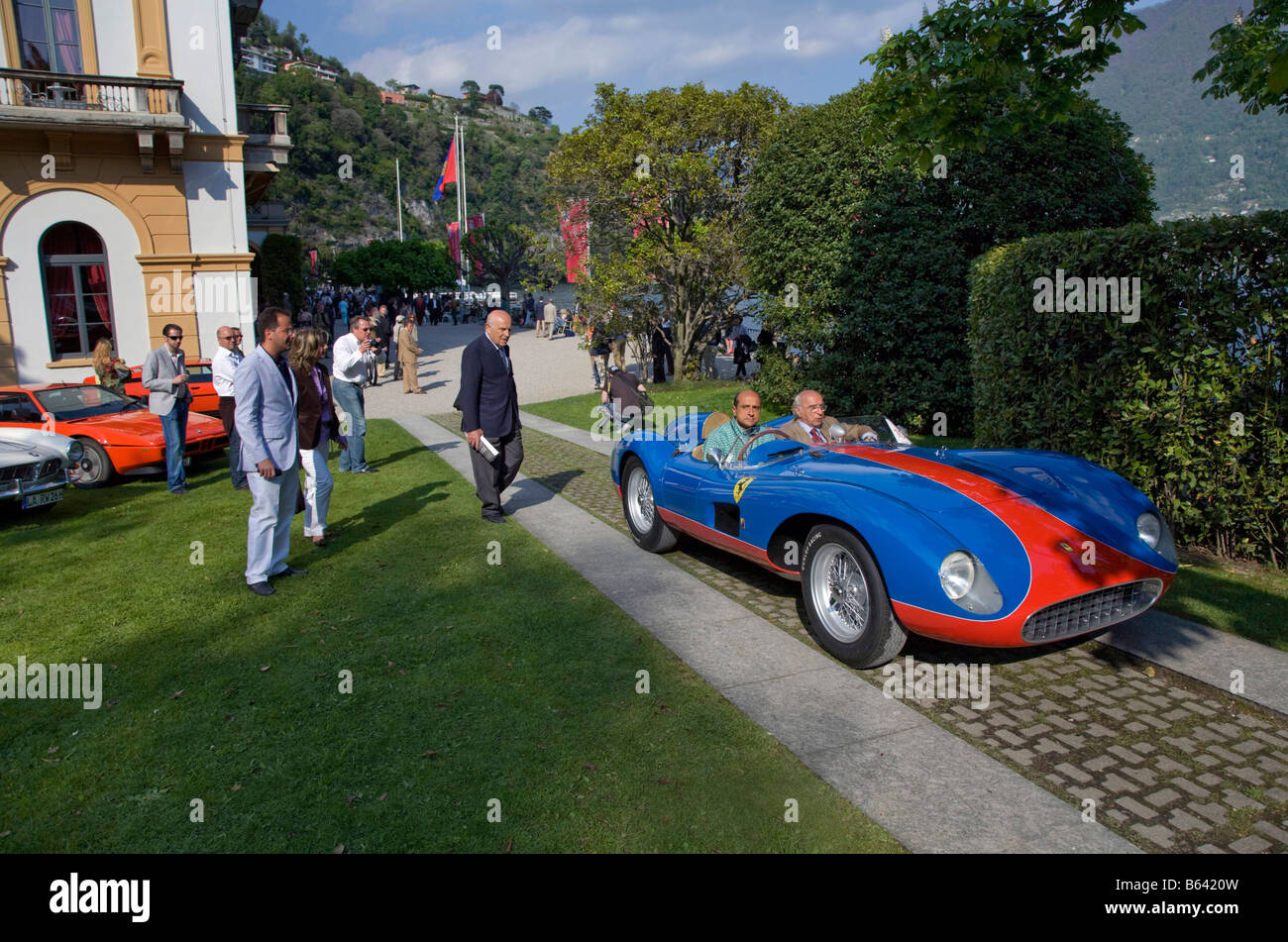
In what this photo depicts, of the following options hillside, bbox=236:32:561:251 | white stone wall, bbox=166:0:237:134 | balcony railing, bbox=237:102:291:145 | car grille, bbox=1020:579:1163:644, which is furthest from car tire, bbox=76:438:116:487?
hillside, bbox=236:32:561:251

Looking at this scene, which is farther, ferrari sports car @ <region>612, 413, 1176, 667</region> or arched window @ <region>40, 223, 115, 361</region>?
arched window @ <region>40, 223, 115, 361</region>

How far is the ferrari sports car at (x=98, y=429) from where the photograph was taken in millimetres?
9883

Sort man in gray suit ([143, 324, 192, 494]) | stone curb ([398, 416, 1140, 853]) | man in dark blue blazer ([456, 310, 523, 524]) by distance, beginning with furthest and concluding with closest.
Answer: man in gray suit ([143, 324, 192, 494])
man in dark blue blazer ([456, 310, 523, 524])
stone curb ([398, 416, 1140, 853])

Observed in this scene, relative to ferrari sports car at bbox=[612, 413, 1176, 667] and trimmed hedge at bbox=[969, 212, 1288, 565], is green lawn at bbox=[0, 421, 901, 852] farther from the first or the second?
trimmed hedge at bbox=[969, 212, 1288, 565]

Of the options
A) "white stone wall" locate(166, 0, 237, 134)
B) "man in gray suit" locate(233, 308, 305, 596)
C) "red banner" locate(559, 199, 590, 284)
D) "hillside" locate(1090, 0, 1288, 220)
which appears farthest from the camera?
"hillside" locate(1090, 0, 1288, 220)

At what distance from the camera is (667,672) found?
4.62m

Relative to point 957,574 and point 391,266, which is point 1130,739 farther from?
point 391,266

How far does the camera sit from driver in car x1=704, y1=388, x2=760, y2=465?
6.08 m

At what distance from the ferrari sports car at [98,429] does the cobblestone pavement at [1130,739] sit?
8411 mm

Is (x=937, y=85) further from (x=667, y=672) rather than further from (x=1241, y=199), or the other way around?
(x=1241, y=199)

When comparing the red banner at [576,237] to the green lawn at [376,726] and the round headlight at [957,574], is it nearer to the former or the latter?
the green lawn at [376,726]

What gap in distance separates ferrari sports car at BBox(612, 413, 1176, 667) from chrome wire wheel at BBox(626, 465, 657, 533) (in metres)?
1.23

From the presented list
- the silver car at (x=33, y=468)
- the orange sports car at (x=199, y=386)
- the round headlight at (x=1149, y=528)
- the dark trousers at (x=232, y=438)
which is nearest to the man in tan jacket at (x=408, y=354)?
the orange sports car at (x=199, y=386)

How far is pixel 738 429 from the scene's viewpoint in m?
6.18
